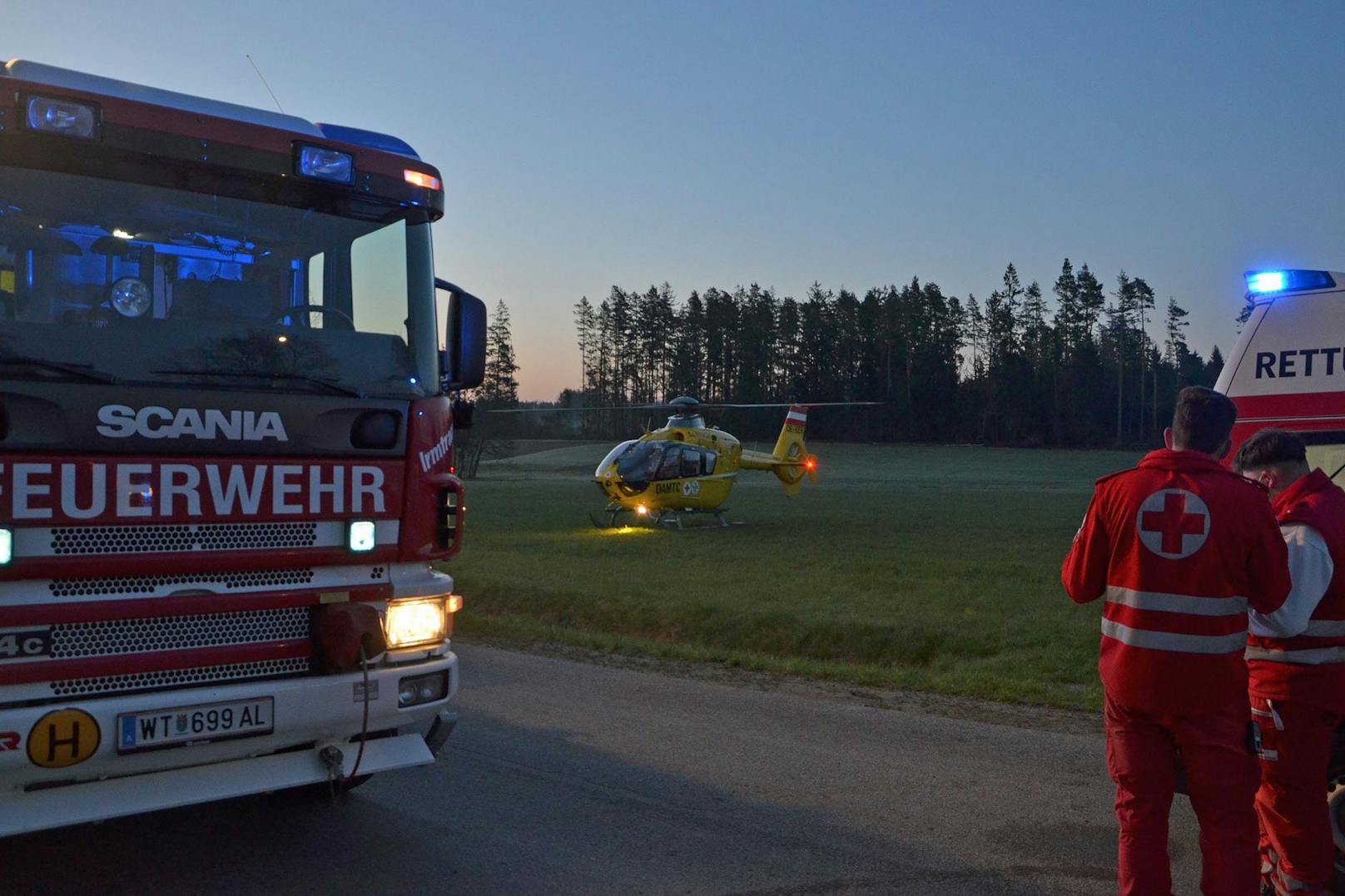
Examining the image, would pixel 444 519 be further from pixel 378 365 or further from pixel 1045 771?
pixel 1045 771

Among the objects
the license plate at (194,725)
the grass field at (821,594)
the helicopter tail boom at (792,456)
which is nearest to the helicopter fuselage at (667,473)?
the grass field at (821,594)

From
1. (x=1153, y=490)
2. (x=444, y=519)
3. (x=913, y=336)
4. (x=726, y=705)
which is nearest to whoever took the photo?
(x=1153, y=490)

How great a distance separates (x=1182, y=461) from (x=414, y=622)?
10.3 feet

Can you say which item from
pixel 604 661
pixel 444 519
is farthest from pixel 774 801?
pixel 604 661

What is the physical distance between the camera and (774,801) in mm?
5543

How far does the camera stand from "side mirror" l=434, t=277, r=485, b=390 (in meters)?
5.34

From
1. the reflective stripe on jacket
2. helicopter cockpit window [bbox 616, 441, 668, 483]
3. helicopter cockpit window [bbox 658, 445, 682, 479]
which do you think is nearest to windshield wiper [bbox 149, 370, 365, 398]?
the reflective stripe on jacket

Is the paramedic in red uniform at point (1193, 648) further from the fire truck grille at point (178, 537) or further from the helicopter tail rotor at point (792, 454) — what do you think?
the helicopter tail rotor at point (792, 454)

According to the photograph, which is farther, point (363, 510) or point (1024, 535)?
point (1024, 535)

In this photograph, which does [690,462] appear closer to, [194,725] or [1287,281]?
[1287,281]

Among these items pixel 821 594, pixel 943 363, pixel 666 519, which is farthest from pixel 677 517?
pixel 943 363

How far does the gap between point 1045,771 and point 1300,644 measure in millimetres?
2501

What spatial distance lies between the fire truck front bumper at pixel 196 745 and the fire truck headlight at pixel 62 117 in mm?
2141

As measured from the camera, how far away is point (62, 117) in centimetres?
416
